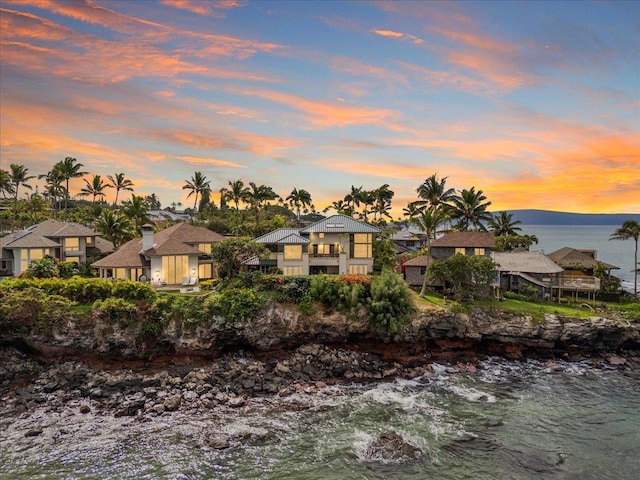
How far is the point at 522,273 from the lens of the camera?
4462cm

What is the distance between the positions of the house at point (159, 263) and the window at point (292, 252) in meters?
10.4

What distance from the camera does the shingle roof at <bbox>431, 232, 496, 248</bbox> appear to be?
46.0 meters

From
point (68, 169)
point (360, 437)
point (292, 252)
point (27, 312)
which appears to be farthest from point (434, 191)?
point (68, 169)

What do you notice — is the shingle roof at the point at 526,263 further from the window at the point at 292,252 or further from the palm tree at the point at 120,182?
the palm tree at the point at 120,182

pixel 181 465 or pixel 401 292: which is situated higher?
Result: pixel 401 292

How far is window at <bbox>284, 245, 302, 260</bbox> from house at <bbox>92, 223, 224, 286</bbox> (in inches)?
407

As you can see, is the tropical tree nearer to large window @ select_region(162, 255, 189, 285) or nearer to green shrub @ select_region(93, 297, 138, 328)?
large window @ select_region(162, 255, 189, 285)

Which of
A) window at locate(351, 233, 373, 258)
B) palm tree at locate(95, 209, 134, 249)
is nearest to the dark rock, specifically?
window at locate(351, 233, 373, 258)

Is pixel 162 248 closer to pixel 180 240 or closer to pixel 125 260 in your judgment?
pixel 180 240

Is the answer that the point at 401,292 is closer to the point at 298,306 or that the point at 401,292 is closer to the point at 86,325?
the point at 298,306

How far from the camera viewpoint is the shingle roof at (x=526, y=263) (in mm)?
43250

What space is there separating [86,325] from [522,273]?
47.9 meters

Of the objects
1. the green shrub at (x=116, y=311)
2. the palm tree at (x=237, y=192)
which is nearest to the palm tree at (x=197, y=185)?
the palm tree at (x=237, y=192)

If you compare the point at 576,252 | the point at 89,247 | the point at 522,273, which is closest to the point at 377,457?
the point at 522,273
